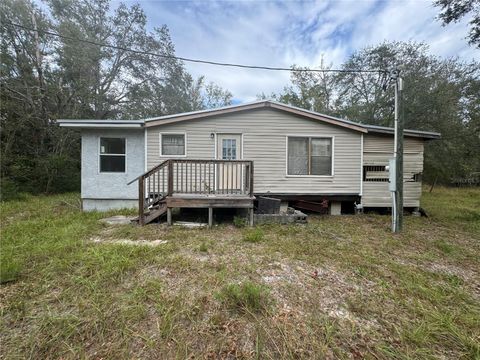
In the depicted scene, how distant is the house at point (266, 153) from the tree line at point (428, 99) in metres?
4.38

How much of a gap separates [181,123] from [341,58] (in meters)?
15.1

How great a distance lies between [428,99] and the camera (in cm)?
1241

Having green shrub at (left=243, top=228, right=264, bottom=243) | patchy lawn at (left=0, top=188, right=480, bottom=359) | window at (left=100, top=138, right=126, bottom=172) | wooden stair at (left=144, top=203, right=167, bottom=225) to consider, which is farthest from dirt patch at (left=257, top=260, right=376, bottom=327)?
window at (left=100, top=138, right=126, bottom=172)

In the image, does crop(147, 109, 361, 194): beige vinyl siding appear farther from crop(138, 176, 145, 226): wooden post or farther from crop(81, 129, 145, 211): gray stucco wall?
crop(138, 176, 145, 226): wooden post

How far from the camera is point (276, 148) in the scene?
711 cm

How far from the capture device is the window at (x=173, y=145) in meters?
6.97

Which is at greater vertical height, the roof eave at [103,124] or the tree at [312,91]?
the tree at [312,91]

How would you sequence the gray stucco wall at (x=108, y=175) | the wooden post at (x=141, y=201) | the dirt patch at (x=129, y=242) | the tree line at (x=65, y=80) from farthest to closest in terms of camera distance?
the tree line at (x=65, y=80)
the gray stucco wall at (x=108, y=175)
the wooden post at (x=141, y=201)
the dirt patch at (x=129, y=242)

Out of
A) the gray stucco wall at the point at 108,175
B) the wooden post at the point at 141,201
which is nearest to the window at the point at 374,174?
the wooden post at the point at 141,201

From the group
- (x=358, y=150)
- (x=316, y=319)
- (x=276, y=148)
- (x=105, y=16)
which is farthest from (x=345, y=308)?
(x=105, y=16)

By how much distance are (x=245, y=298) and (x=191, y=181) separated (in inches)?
154

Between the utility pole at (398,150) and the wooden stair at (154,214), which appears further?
the wooden stair at (154,214)

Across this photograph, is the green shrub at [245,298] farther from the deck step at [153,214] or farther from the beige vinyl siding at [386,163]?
the beige vinyl siding at [386,163]

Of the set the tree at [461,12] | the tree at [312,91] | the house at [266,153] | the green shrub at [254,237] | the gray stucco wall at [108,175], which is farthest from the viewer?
the tree at [312,91]
